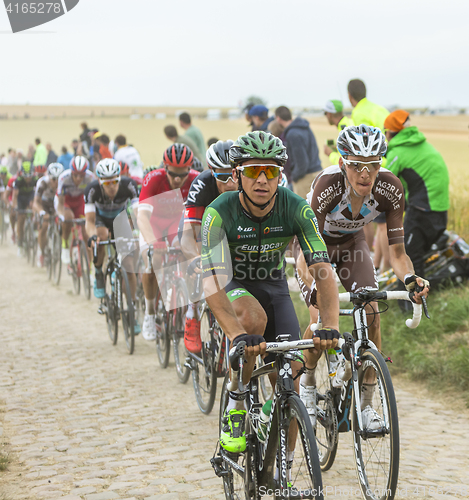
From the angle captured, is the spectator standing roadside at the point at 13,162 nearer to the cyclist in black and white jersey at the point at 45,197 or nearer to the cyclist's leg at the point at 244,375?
the cyclist in black and white jersey at the point at 45,197

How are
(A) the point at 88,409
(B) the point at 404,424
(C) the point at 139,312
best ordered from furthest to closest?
(C) the point at 139,312 < (A) the point at 88,409 < (B) the point at 404,424

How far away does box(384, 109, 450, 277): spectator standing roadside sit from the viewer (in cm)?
820

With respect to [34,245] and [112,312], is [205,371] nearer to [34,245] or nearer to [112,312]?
[112,312]

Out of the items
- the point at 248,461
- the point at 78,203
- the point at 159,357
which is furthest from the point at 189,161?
the point at 78,203

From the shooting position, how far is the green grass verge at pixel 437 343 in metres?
6.75

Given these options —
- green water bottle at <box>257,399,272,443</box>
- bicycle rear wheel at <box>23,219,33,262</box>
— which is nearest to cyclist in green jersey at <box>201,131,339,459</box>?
green water bottle at <box>257,399,272,443</box>

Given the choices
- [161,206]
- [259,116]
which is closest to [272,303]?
[161,206]

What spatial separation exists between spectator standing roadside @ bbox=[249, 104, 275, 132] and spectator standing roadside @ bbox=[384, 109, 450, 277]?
125 inches

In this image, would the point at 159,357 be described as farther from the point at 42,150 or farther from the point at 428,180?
the point at 42,150

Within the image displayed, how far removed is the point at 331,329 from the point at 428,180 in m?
5.45

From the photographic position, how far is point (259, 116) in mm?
11109

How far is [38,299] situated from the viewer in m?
12.5

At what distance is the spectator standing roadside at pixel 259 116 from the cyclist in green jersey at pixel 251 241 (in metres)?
7.27

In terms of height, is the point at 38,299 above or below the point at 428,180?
below
